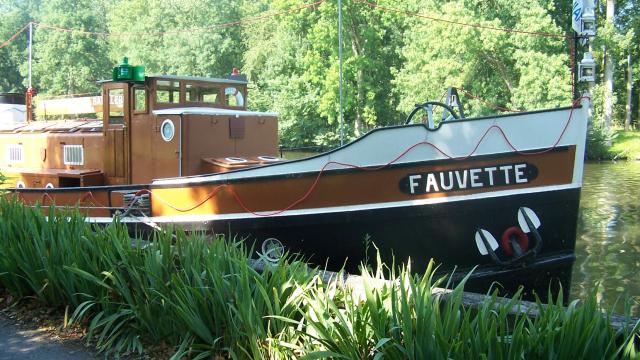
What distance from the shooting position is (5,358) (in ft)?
13.6

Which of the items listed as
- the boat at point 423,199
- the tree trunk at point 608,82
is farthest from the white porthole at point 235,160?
the tree trunk at point 608,82

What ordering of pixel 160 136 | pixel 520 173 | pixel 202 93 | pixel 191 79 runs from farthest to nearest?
pixel 202 93, pixel 191 79, pixel 160 136, pixel 520 173

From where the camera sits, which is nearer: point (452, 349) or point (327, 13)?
point (452, 349)

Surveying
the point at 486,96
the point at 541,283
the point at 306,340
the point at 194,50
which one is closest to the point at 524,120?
the point at 541,283

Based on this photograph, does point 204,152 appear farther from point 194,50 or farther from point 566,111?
point 194,50

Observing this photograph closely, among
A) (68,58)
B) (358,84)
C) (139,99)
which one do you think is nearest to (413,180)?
(139,99)

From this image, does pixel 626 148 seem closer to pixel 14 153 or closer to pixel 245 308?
pixel 14 153

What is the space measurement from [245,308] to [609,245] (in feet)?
31.8

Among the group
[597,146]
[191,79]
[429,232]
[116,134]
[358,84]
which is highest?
[358,84]

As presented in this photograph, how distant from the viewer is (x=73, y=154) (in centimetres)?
1073

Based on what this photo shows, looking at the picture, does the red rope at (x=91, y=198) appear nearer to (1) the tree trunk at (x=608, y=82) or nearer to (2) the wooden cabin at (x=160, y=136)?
(2) the wooden cabin at (x=160, y=136)

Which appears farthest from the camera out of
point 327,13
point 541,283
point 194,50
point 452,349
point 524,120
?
point 194,50

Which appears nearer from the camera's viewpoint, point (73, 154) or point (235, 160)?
point (235, 160)

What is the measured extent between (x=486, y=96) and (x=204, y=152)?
2797cm
